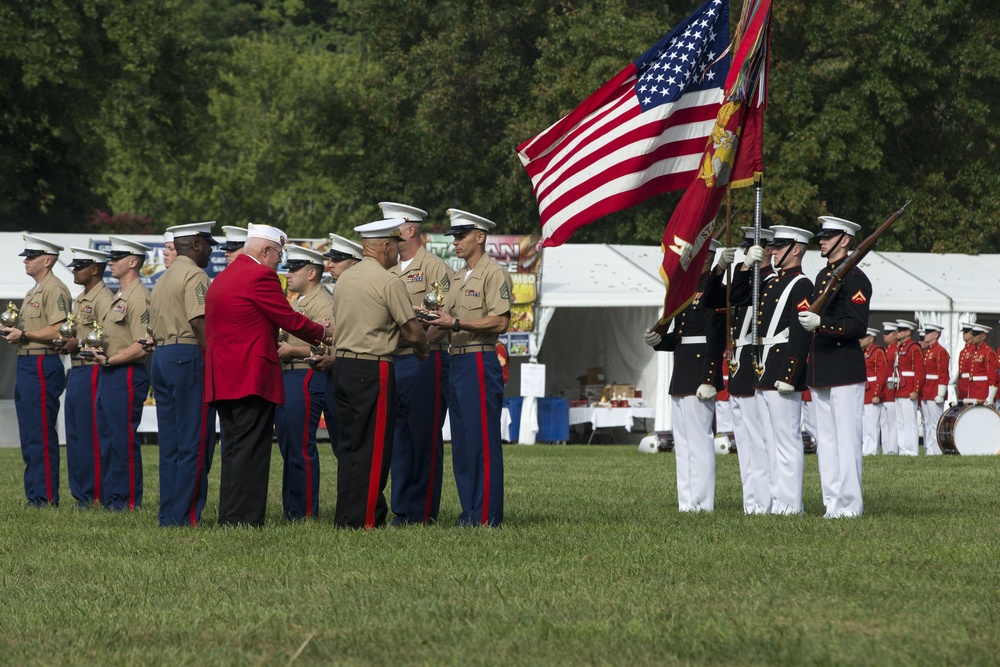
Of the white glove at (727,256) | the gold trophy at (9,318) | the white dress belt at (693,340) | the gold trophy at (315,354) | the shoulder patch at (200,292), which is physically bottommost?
the gold trophy at (315,354)

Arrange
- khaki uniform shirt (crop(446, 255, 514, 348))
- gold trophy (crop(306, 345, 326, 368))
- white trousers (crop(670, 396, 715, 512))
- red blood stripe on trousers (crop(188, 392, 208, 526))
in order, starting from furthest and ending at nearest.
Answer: white trousers (crop(670, 396, 715, 512))
gold trophy (crop(306, 345, 326, 368))
red blood stripe on trousers (crop(188, 392, 208, 526))
khaki uniform shirt (crop(446, 255, 514, 348))

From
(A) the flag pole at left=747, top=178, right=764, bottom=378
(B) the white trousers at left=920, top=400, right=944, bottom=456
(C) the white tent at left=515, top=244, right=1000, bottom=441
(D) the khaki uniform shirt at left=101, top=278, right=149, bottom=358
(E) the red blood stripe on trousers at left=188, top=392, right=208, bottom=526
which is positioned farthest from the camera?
(C) the white tent at left=515, top=244, right=1000, bottom=441

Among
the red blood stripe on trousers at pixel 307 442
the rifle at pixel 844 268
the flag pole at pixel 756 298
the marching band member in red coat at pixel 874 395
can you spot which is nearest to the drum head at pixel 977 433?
the marching band member in red coat at pixel 874 395

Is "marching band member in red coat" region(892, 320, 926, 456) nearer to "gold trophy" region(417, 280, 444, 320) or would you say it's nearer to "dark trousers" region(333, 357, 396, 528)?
"gold trophy" region(417, 280, 444, 320)

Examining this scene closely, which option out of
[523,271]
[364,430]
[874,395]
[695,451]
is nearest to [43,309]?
[364,430]

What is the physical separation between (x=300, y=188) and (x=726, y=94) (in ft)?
134

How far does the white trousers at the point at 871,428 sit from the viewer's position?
24.4 m

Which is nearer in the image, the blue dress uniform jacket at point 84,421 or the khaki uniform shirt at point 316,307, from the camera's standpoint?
the khaki uniform shirt at point 316,307

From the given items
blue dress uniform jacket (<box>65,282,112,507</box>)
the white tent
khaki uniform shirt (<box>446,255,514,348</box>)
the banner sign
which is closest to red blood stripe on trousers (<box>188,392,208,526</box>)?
khaki uniform shirt (<box>446,255,514,348</box>)

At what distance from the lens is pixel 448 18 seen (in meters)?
38.1

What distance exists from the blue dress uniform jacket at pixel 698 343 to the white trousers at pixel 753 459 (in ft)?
0.95

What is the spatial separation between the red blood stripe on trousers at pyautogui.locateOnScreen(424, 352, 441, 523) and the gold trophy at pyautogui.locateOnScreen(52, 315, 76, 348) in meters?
3.85

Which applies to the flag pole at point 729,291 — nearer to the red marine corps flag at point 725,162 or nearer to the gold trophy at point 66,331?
the red marine corps flag at point 725,162

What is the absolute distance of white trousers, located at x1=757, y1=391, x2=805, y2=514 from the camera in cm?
1091
